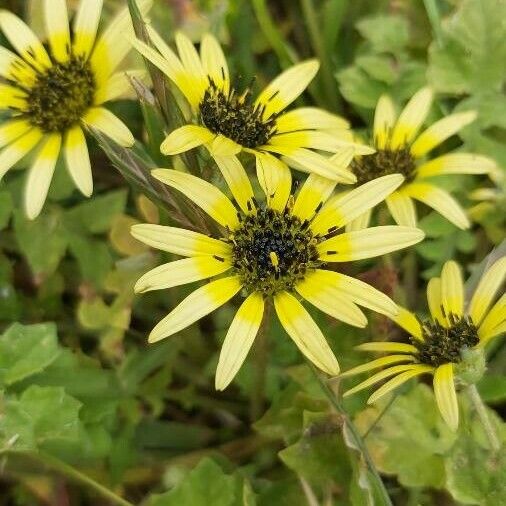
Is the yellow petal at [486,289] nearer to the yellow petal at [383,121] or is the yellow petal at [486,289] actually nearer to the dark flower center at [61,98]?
the yellow petal at [383,121]

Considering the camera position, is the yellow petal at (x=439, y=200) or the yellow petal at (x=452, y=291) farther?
the yellow petal at (x=439, y=200)

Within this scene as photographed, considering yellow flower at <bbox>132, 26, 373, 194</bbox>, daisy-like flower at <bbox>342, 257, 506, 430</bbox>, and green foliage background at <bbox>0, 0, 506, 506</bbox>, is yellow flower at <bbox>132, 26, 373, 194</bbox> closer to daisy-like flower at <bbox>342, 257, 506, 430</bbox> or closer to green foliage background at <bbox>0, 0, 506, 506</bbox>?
green foliage background at <bbox>0, 0, 506, 506</bbox>

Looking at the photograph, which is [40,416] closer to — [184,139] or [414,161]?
→ [184,139]

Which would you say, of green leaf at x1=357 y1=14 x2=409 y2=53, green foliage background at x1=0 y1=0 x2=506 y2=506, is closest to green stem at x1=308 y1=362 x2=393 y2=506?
→ green foliage background at x1=0 y1=0 x2=506 y2=506

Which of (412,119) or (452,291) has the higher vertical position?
(412,119)

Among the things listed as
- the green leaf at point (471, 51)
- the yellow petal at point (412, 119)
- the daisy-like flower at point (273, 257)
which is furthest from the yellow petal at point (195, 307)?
the green leaf at point (471, 51)

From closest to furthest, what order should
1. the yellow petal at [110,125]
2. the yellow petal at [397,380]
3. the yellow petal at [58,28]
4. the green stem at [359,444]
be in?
the yellow petal at [397,380] < the green stem at [359,444] < the yellow petal at [110,125] < the yellow petal at [58,28]

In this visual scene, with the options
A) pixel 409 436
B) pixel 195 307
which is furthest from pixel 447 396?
pixel 195 307
